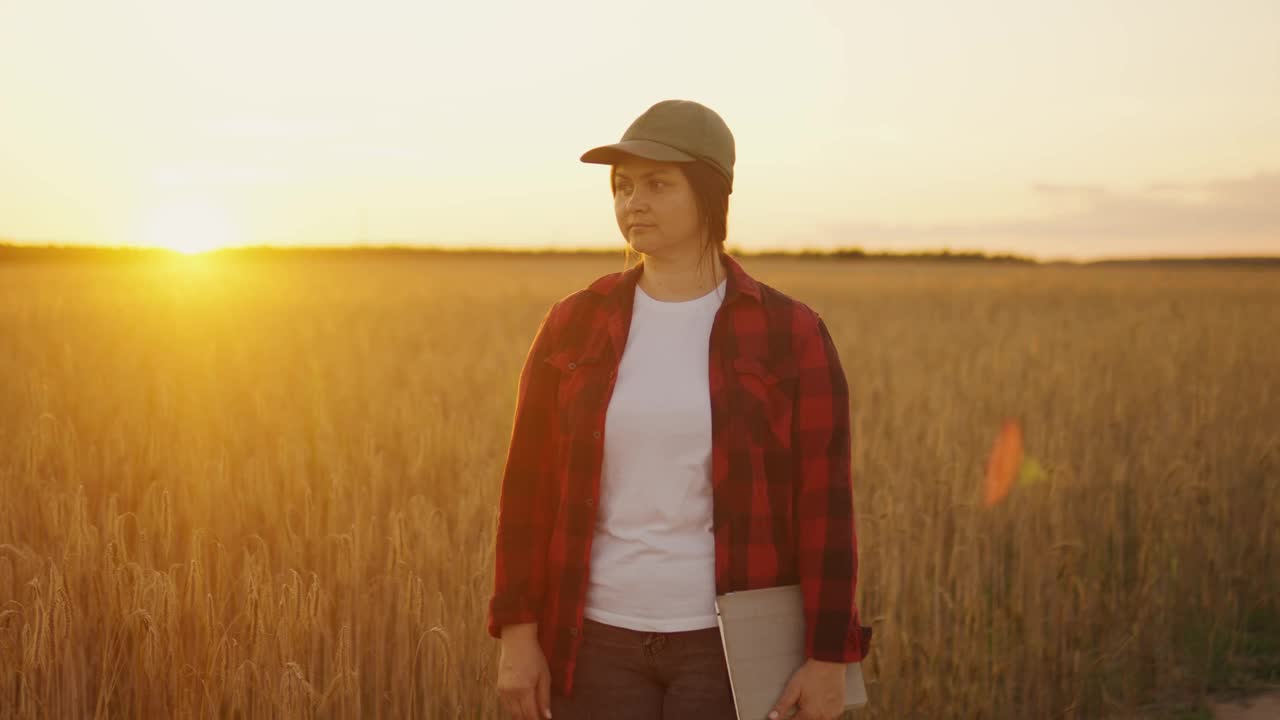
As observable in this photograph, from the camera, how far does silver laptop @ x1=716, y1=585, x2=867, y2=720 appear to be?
174 centimetres

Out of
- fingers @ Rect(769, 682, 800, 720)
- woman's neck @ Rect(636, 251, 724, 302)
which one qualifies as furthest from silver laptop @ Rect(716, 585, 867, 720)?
woman's neck @ Rect(636, 251, 724, 302)

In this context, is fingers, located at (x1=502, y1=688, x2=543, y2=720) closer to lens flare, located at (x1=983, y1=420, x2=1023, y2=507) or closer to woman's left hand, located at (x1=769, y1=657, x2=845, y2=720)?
woman's left hand, located at (x1=769, y1=657, x2=845, y2=720)

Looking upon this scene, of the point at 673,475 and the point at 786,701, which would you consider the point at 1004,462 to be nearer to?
the point at 786,701

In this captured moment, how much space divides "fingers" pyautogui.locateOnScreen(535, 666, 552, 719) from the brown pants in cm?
9

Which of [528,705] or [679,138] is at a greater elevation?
[679,138]

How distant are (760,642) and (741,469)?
30 centimetres

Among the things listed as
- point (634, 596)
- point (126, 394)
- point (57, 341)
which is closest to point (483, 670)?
point (634, 596)

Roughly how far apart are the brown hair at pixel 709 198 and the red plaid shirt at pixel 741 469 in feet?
0.27

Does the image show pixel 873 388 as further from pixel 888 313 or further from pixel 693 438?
pixel 888 313

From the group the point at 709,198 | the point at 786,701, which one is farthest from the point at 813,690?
the point at 709,198

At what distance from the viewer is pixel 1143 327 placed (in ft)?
41.2

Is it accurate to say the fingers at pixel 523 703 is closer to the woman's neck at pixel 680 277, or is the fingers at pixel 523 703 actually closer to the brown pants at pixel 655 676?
the brown pants at pixel 655 676

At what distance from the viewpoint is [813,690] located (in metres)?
1.81

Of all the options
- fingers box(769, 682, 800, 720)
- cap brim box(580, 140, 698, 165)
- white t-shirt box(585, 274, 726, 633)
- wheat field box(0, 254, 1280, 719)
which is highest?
cap brim box(580, 140, 698, 165)
